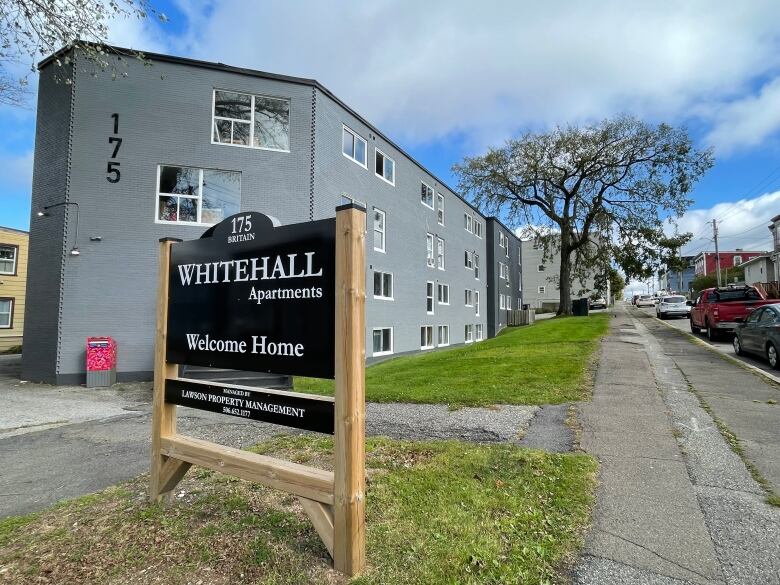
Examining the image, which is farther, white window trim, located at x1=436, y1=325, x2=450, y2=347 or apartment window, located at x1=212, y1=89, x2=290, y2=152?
white window trim, located at x1=436, y1=325, x2=450, y2=347

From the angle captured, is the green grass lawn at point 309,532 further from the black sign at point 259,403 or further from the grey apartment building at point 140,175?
the grey apartment building at point 140,175

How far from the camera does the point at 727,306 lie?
53.7ft

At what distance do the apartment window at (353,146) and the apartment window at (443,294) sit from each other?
9.70m

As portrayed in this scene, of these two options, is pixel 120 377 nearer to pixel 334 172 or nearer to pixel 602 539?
pixel 334 172

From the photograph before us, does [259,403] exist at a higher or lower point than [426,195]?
lower

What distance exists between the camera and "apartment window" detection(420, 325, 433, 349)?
23.1 m

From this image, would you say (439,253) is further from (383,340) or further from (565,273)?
(565,273)

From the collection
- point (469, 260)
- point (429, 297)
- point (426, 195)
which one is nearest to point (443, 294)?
point (429, 297)

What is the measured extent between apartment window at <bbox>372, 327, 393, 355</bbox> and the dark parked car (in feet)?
39.3

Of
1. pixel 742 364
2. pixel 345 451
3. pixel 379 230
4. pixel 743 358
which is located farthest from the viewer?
pixel 379 230

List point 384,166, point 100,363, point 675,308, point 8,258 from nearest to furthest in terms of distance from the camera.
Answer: point 100,363 < point 384,166 < point 8,258 < point 675,308

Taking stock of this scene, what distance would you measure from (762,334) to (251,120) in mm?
15361

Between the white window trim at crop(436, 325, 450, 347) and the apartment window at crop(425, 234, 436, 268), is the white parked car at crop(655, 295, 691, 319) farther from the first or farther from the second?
the apartment window at crop(425, 234, 436, 268)

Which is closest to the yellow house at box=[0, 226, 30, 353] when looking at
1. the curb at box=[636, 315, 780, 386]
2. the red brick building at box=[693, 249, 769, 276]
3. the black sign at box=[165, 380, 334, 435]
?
the black sign at box=[165, 380, 334, 435]
